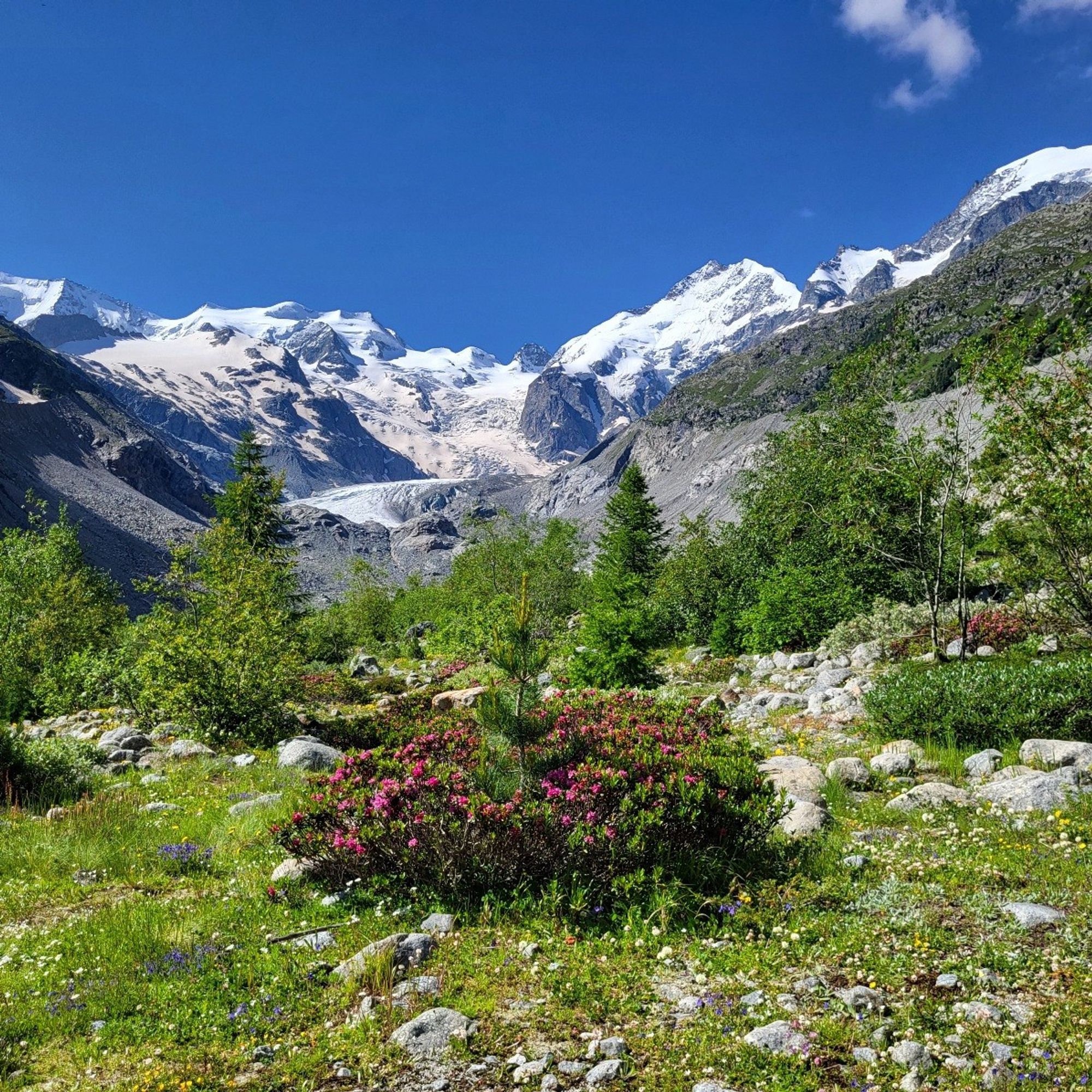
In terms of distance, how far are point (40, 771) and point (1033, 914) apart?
12954 mm

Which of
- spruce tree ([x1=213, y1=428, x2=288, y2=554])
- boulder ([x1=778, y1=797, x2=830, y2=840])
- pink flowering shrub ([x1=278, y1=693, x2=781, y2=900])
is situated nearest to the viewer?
pink flowering shrub ([x1=278, y1=693, x2=781, y2=900])

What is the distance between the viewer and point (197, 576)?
2367cm

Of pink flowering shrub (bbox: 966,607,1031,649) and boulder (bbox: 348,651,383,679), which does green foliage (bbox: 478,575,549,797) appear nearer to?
pink flowering shrub (bbox: 966,607,1031,649)

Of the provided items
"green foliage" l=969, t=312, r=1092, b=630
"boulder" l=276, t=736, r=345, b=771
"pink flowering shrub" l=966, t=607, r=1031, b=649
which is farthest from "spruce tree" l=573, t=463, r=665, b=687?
"green foliage" l=969, t=312, r=1092, b=630

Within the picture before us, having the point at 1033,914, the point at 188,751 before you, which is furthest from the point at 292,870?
the point at 188,751

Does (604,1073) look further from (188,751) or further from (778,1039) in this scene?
(188,751)

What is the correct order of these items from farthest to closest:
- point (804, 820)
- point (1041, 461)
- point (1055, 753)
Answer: point (1041, 461), point (1055, 753), point (804, 820)

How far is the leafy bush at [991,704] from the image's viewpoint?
9.36m

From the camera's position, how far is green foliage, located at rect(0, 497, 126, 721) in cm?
1981

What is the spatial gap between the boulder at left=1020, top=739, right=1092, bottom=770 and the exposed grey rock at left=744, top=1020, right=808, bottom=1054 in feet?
20.8

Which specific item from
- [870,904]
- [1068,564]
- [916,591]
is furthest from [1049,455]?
[916,591]

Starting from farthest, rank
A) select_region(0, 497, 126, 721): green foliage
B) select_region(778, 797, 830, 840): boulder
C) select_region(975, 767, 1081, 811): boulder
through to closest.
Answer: select_region(0, 497, 126, 721): green foliage < select_region(778, 797, 830, 840): boulder < select_region(975, 767, 1081, 811): boulder

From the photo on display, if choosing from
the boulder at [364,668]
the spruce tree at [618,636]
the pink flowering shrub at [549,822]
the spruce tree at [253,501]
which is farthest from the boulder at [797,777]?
the spruce tree at [253,501]

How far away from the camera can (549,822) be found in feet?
18.8
